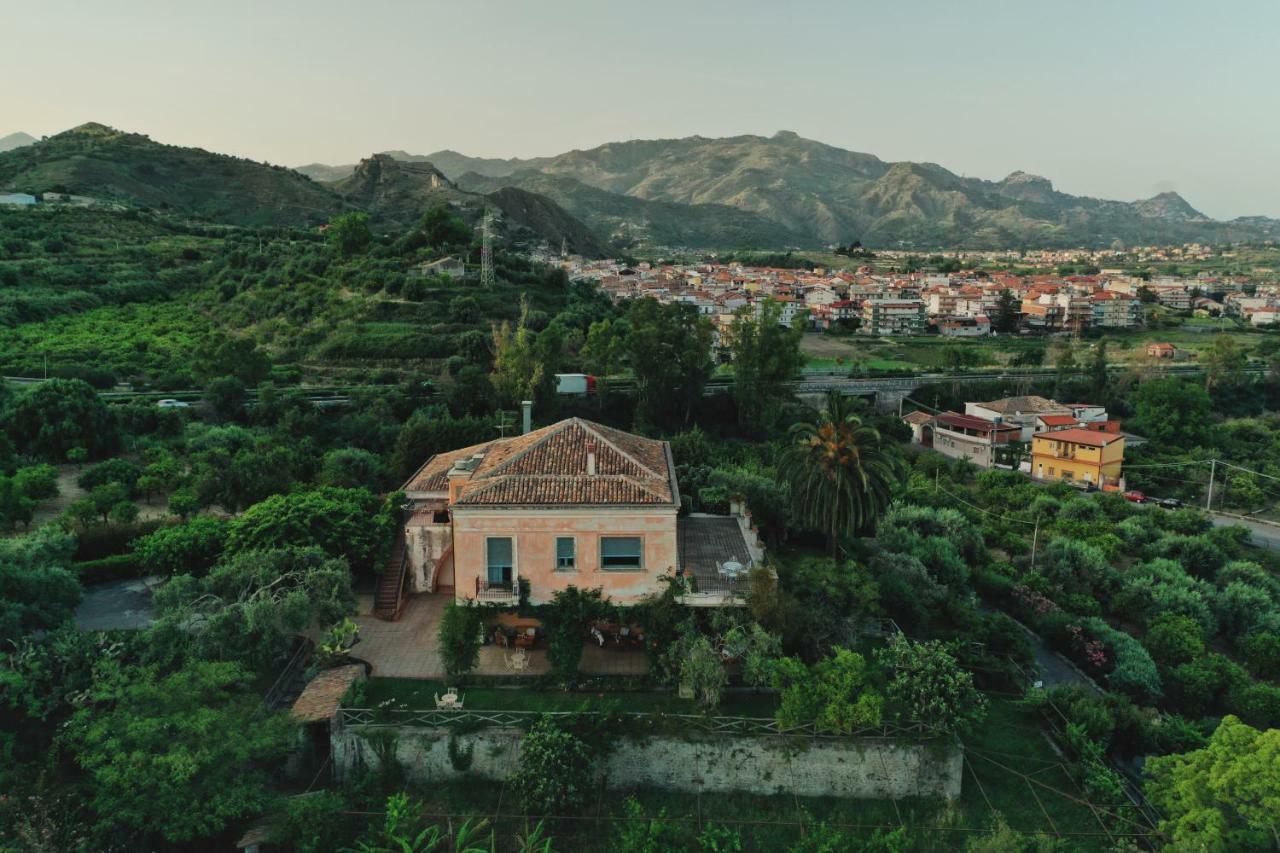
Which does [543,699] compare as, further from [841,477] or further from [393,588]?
[841,477]

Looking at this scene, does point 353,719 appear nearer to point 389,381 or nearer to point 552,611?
point 552,611

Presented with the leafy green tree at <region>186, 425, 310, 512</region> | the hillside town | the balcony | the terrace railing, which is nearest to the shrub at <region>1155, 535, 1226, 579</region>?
the terrace railing

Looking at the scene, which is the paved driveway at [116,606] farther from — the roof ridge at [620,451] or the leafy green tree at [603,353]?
the leafy green tree at [603,353]

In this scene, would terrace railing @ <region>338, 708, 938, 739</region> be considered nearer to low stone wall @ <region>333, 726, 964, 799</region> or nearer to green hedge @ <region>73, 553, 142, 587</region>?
low stone wall @ <region>333, 726, 964, 799</region>

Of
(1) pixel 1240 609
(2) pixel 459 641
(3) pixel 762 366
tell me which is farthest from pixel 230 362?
(1) pixel 1240 609

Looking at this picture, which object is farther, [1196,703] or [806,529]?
[806,529]

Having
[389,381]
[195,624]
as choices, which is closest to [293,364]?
[389,381]
